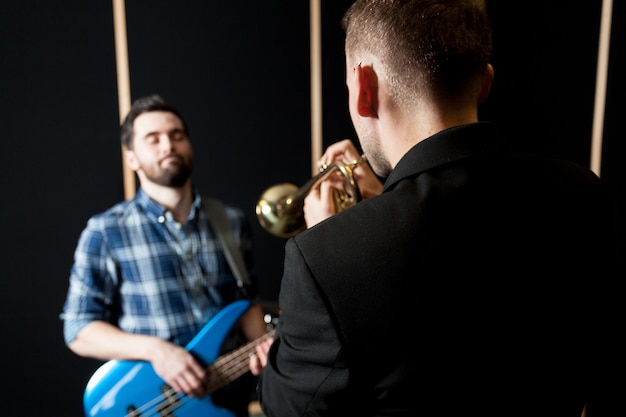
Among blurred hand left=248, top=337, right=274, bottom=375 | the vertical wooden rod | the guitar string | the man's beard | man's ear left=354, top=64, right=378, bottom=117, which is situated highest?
the vertical wooden rod

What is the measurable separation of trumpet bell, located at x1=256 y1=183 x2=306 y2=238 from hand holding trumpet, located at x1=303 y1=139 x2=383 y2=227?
22cm

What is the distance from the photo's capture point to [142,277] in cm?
172

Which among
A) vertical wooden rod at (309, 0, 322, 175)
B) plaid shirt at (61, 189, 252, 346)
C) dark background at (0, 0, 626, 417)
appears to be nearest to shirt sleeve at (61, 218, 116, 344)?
plaid shirt at (61, 189, 252, 346)

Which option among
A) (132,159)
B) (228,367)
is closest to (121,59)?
(132,159)

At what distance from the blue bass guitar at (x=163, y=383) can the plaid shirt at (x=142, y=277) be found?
0.37 ft

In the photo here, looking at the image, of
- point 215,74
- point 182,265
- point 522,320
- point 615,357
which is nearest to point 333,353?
point 522,320

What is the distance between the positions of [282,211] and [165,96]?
3.12 ft

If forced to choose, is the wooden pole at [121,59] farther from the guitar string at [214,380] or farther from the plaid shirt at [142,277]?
the guitar string at [214,380]

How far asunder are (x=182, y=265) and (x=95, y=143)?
74 centimetres

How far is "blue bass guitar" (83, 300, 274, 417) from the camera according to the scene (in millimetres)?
1557

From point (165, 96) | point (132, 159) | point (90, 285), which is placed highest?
point (165, 96)

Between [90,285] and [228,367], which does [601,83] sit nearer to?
[228,367]

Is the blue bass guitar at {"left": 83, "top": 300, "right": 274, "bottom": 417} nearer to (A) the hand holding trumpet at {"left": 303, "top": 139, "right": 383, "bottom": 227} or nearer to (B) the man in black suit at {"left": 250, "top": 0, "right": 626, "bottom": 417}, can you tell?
(A) the hand holding trumpet at {"left": 303, "top": 139, "right": 383, "bottom": 227}

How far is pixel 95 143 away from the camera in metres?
2.03
